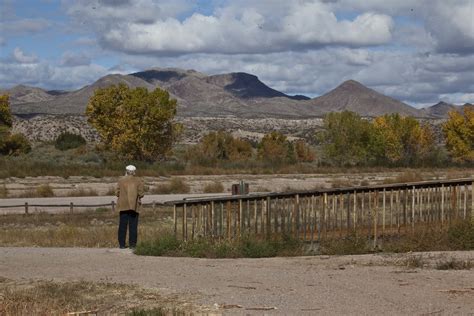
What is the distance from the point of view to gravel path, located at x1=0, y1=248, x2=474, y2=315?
10695 mm

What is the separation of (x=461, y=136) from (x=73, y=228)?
6978 cm

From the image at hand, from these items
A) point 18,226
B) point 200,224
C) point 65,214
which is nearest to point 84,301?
point 200,224

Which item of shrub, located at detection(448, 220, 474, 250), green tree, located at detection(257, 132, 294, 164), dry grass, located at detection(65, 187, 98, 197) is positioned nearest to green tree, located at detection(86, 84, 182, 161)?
green tree, located at detection(257, 132, 294, 164)

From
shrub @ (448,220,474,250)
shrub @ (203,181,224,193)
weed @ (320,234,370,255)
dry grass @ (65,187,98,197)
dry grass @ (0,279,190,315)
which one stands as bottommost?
dry grass @ (65,187,98,197)

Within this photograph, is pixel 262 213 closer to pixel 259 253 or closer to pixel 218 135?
pixel 259 253

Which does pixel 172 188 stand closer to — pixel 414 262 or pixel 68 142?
pixel 414 262

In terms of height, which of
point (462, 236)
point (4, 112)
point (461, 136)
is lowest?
point (462, 236)

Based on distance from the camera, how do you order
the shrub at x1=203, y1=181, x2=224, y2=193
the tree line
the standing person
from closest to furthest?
the standing person, the shrub at x1=203, y1=181, x2=224, y2=193, the tree line

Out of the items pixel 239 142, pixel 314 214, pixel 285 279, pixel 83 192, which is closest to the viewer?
pixel 285 279

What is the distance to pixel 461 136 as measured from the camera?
8812cm

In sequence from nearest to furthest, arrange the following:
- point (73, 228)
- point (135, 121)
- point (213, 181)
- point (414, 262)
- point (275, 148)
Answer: point (414, 262) < point (73, 228) < point (213, 181) < point (135, 121) < point (275, 148)

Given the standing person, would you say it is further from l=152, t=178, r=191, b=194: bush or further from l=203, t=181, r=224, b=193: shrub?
l=152, t=178, r=191, b=194: bush

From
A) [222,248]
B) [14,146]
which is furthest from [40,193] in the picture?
Answer: [14,146]

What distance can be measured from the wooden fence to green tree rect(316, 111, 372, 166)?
6430 centimetres
